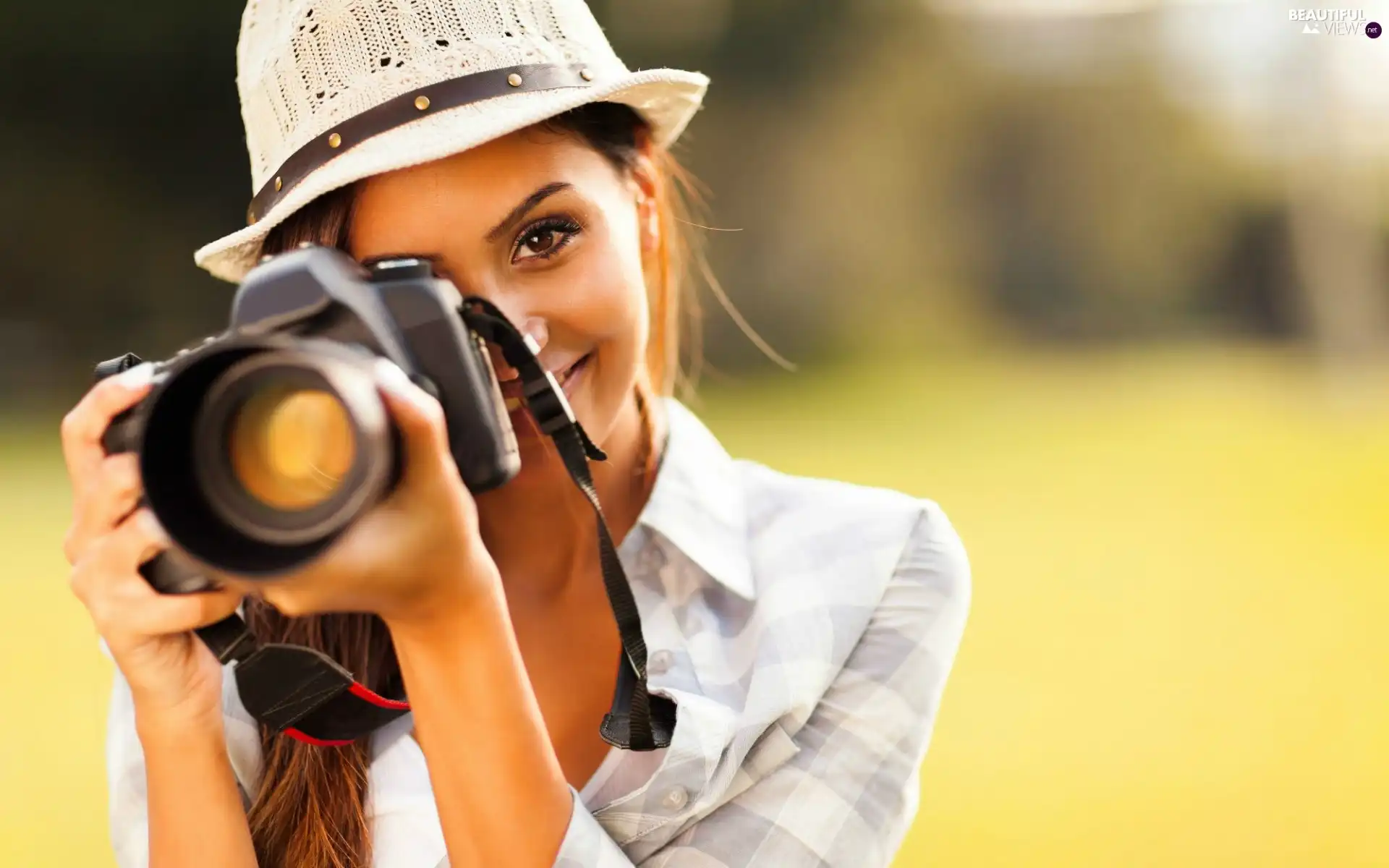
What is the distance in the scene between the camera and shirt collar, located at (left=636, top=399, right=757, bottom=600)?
93 centimetres

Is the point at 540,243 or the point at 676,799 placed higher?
the point at 540,243

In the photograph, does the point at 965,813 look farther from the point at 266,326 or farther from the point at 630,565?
the point at 266,326

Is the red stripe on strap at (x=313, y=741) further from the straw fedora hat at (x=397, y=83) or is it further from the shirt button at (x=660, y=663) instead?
the straw fedora hat at (x=397, y=83)

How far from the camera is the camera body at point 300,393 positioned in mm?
596

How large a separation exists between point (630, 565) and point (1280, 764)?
2.39 meters

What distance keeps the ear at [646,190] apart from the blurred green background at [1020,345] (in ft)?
6.09

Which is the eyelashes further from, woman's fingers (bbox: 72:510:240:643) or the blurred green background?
the blurred green background

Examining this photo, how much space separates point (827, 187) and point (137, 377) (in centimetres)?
828

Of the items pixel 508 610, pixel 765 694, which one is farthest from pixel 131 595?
pixel 765 694

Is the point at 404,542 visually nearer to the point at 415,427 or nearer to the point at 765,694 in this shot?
the point at 415,427

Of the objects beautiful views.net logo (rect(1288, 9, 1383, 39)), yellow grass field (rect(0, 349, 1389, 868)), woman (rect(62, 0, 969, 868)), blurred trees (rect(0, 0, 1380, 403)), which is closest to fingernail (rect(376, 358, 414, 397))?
woman (rect(62, 0, 969, 868))

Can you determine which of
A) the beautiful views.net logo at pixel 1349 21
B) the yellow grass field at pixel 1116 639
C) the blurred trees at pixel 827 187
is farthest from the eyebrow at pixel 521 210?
the blurred trees at pixel 827 187

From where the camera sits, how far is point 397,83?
0.83 m

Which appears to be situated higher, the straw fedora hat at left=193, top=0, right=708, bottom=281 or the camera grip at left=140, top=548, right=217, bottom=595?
the straw fedora hat at left=193, top=0, right=708, bottom=281
